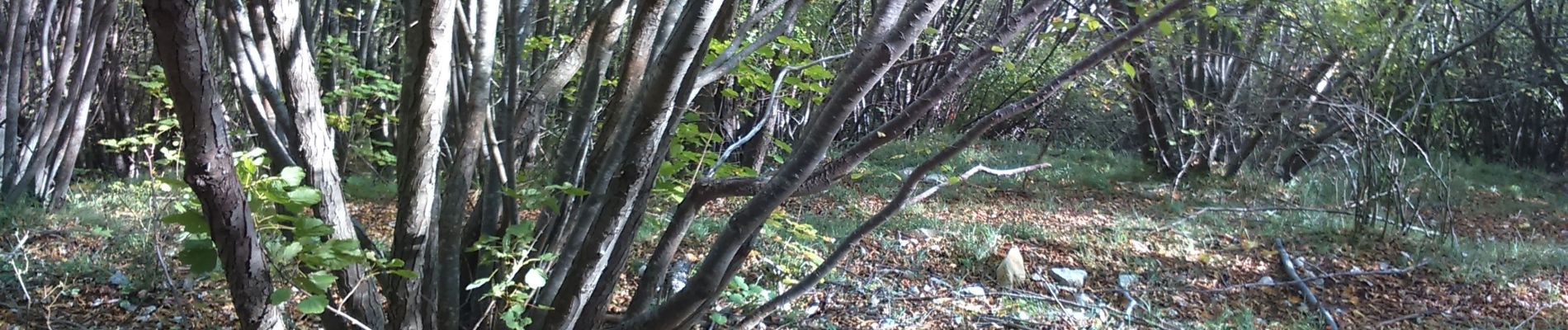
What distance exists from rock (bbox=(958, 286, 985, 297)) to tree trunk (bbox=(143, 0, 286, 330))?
3.45m

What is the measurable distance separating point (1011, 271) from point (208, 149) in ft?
13.2

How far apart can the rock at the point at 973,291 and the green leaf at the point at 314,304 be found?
3.35 meters

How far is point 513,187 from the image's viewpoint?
105 inches

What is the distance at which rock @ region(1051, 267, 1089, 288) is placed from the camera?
16.3 ft

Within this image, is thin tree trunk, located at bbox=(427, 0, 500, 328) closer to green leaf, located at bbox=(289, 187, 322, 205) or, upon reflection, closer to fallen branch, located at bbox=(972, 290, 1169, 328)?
green leaf, located at bbox=(289, 187, 322, 205)

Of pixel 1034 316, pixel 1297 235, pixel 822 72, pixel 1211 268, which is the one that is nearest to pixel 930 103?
pixel 822 72

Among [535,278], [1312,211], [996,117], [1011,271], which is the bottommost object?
[1011,271]

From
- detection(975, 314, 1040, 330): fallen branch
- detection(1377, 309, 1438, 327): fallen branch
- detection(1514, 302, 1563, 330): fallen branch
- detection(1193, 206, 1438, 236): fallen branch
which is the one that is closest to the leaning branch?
detection(975, 314, 1040, 330): fallen branch

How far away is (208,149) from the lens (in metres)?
1.50

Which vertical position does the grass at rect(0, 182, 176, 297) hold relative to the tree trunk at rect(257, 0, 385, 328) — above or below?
below

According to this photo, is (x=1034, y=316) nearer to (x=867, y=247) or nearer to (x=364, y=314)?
(x=867, y=247)

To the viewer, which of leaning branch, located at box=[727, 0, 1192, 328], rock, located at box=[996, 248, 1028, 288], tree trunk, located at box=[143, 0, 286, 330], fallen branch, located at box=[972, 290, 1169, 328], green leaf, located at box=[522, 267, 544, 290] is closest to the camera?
tree trunk, located at box=[143, 0, 286, 330]

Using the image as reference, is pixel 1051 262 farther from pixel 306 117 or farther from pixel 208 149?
pixel 208 149

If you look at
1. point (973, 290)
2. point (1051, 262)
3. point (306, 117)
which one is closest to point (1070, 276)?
point (1051, 262)
